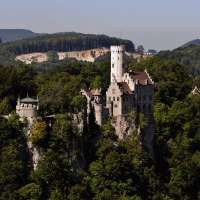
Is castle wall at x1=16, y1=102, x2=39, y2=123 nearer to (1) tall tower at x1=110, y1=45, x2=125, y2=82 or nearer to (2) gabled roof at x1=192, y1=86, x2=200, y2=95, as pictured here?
(1) tall tower at x1=110, y1=45, x2=125, y2=82

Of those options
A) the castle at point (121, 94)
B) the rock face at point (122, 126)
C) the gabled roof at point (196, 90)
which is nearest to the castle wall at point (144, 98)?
the castle at point (121, 94)

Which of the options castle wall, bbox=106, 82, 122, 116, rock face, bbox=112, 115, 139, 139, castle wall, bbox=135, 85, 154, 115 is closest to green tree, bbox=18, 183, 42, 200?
rock face, bbox=112, 115, 139, 139

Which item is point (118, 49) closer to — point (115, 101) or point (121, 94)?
point (121, 94)

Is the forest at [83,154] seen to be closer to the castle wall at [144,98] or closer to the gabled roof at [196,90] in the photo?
the castle wall at [144,98]

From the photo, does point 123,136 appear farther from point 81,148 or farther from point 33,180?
point 33,180

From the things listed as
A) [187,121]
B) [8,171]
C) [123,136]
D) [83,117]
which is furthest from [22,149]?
[187,121]

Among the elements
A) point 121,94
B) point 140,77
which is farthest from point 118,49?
point 121,94
